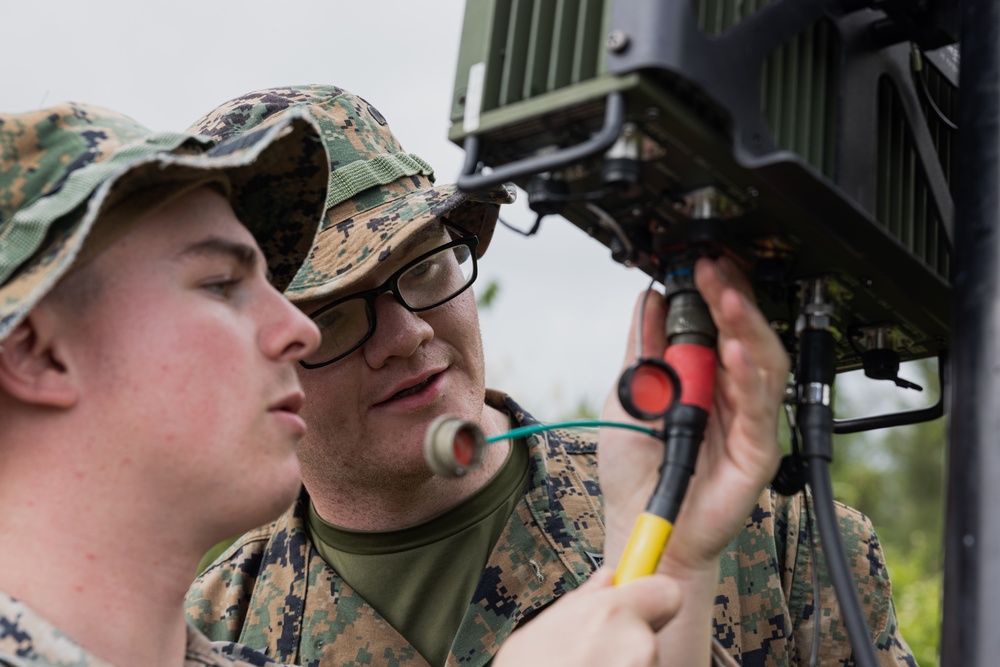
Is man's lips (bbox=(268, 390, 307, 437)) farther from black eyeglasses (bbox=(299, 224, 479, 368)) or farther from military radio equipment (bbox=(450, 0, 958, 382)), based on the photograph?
black eyeglasses (bbox=(299, 224, 479, 368))

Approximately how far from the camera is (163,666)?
2.12 m

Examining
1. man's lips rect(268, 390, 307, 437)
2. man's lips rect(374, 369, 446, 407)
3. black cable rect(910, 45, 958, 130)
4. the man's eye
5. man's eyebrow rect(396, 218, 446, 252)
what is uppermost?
black cable rect(910, 45, 958, 130)

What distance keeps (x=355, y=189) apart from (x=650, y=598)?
67.9 inches

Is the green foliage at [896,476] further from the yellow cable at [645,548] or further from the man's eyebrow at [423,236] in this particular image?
the yellow cable at [645,548]

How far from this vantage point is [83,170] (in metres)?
1.99

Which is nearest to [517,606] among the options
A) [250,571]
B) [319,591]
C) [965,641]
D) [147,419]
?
[319,591]

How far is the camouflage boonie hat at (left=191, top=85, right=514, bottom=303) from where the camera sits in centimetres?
288

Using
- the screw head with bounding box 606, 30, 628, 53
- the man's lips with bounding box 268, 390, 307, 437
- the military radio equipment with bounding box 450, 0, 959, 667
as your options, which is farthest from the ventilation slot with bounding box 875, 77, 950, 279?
the man's lips with bounding box 268, 390, 307, 437

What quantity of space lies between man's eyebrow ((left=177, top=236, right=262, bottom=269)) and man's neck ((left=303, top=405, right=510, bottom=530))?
1.01 meters

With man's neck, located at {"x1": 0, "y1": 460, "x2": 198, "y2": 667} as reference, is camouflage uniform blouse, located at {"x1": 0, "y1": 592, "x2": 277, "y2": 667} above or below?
below

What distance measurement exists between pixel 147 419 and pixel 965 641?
132 centimetres

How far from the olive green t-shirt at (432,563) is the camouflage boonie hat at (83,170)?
1.05 m

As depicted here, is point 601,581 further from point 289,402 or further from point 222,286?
point 222,286

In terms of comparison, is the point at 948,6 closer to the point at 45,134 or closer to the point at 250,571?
the point at 45,134
